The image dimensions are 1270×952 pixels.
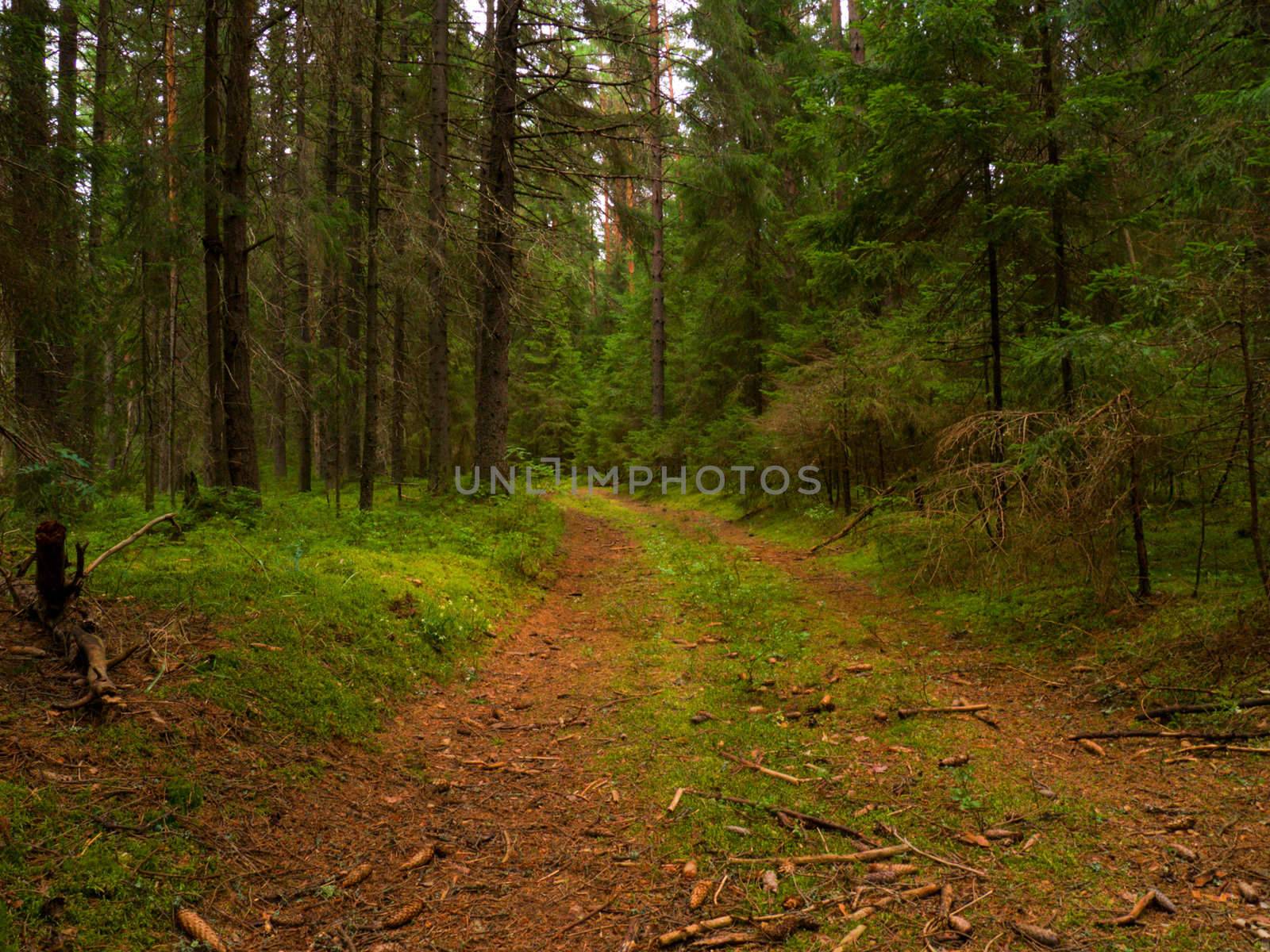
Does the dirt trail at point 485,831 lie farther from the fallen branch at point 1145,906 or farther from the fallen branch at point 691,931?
the fallen branch at point 1145,906

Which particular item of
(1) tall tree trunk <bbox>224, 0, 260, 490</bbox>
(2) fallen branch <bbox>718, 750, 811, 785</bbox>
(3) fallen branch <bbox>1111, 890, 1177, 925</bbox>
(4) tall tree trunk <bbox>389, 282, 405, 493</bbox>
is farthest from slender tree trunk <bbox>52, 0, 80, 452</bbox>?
(3) fallen branch <bbox>1111, 890, 1177, 925</bbox>

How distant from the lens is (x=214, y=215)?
26.0 ft

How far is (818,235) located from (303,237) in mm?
7409

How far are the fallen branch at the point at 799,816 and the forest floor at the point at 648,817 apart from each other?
0.07 ft

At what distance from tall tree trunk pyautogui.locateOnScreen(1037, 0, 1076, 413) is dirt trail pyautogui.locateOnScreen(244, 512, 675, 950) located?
20.7ft

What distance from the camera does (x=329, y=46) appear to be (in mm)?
8453

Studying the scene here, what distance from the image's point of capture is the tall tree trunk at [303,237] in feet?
26.8

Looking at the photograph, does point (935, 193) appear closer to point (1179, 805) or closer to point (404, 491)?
point (1179, 805)

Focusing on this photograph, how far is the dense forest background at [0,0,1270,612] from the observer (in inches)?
238

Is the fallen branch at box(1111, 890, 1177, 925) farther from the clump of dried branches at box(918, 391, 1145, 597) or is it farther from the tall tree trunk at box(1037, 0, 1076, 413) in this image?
the tall tree trunk at box(1037, 0, 1076, 413)

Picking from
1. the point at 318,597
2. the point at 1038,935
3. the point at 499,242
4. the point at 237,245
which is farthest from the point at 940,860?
the point at 499,242

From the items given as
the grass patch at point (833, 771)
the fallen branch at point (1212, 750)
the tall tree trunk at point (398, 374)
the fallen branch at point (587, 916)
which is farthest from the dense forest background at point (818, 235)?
the fallen branch at point (587, 916)

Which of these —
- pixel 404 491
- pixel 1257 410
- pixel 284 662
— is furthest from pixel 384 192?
pixel 1257 410

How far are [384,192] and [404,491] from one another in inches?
300
